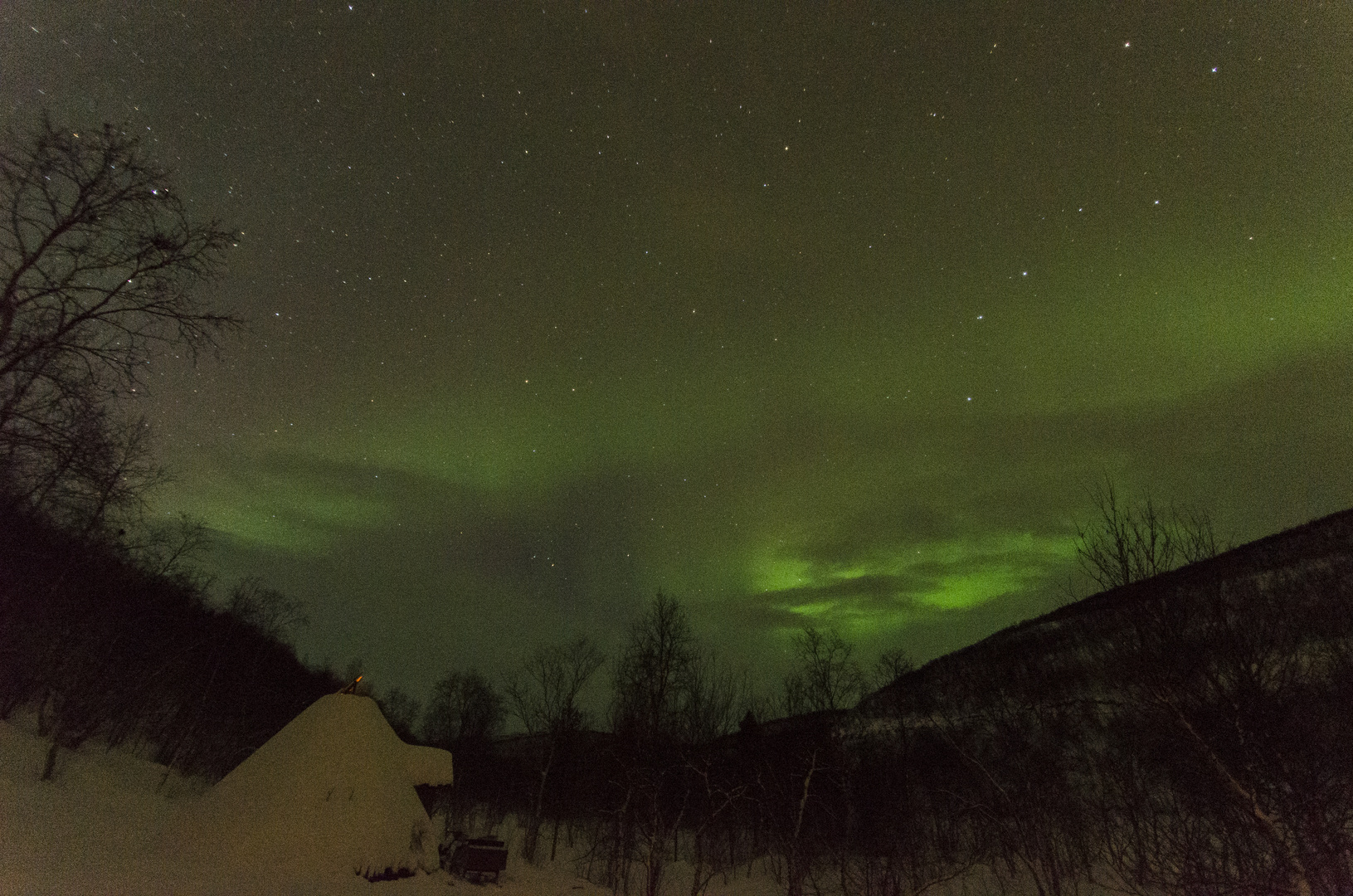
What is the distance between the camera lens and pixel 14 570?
1734 cm

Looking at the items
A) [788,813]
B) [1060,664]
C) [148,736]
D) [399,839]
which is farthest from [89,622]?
[1060,664]

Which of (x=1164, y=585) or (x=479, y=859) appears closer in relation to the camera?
(x=1164, y=585)

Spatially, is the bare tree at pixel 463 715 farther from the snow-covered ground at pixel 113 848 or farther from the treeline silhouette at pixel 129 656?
the snow-covered ground at pixel 113 848

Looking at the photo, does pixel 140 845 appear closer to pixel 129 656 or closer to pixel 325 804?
pixel 325 804

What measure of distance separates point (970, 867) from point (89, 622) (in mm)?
42938

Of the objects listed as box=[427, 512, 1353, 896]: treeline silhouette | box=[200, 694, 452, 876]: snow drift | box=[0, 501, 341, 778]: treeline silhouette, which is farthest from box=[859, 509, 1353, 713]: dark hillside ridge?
box=[0, 501, 341, 778]: treeline silhouette

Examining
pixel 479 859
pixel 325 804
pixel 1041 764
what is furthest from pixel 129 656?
pixel 1041 764

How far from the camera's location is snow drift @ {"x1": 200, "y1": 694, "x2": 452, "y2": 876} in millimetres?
13484

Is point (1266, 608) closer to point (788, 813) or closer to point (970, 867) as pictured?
point (970, 867)

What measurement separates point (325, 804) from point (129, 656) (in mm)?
26271

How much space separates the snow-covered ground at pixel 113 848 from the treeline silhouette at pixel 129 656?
1.29 m

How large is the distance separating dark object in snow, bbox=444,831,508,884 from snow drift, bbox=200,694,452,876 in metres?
6.97

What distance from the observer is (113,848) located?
1268 centimetres

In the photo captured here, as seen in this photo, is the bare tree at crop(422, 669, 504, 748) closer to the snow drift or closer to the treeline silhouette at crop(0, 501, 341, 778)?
the treeline silhouette at crop(0, 501, 341, 778)
